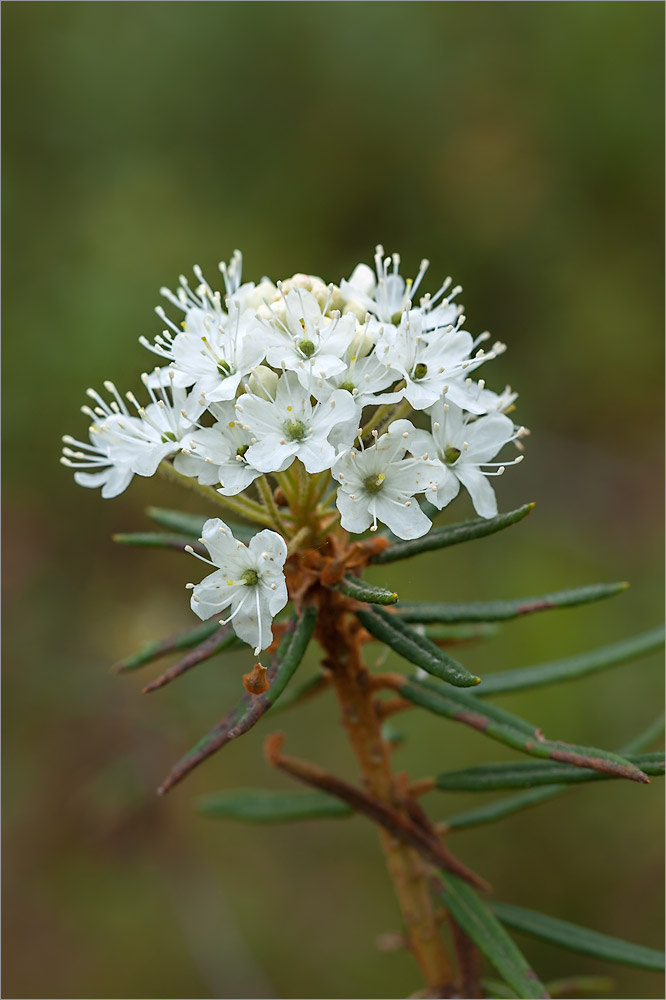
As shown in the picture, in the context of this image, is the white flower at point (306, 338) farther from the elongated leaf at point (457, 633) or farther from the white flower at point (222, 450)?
the elongated leaf at point (457, 633)

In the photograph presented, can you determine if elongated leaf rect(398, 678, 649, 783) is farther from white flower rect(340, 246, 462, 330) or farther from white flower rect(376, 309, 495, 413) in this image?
white flower rect(340, 246, 462, 330)

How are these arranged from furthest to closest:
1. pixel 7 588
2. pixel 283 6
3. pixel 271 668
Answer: pixel 283 6 < pixel 7 588 < pixel 271 668

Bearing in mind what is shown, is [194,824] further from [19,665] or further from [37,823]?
[19,665]

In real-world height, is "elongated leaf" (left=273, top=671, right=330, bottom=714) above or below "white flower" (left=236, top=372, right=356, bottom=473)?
below

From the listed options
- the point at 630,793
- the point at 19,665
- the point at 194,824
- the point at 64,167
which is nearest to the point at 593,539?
the point at 630,793

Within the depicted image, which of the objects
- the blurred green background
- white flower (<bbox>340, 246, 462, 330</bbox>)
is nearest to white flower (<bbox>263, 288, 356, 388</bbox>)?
white flower (<bbox>340, 246, 462, 330</bbox>)

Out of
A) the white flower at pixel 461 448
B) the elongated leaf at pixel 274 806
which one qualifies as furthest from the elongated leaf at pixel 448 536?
the elongated leaf at pixel 274 806

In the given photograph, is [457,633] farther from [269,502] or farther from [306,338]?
[306,338]
